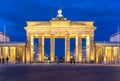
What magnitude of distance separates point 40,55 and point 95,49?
53.5 ft

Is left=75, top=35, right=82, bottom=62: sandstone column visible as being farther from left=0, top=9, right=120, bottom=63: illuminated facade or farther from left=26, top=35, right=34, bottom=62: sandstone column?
left=26, top=35, right=34, bottom=62: sandstone column

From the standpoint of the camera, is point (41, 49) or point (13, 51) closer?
point (41, 49)

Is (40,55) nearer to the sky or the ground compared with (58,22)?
nearer to the ground

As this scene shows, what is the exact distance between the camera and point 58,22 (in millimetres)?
110375

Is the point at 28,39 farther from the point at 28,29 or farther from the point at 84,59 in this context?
the point at 84,59
